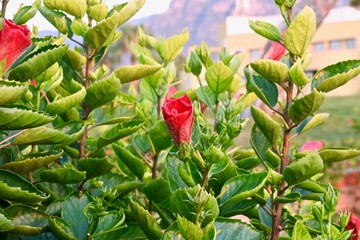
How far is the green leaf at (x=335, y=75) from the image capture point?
1104 mm

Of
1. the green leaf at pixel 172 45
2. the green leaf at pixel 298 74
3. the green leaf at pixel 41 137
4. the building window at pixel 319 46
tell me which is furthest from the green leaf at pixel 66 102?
the building window at pixel 319 46

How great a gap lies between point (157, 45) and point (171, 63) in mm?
52

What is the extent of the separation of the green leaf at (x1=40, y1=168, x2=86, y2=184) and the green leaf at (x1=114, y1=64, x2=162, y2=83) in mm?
190

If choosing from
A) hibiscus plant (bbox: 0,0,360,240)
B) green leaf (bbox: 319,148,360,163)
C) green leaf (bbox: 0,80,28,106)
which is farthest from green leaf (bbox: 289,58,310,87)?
green leaf (bbox: 0,80,28,106)

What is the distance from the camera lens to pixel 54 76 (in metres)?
1.24

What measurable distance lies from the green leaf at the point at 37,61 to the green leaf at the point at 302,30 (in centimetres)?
37

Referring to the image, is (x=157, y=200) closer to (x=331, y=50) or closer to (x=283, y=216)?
(x=283, y=216)

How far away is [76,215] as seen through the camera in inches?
42.4

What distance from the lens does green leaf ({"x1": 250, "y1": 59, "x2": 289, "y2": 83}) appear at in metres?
1.09

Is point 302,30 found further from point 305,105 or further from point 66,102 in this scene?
point 66,102

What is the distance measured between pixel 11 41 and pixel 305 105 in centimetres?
46

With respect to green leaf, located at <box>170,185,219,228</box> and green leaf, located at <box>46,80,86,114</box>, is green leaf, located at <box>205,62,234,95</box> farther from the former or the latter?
green leaf, located at <box>170,185,219,228</box>

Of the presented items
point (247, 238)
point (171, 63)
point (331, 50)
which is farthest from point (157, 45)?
point (331, 50)

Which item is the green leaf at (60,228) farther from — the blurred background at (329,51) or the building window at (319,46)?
the building window at (319,46)
